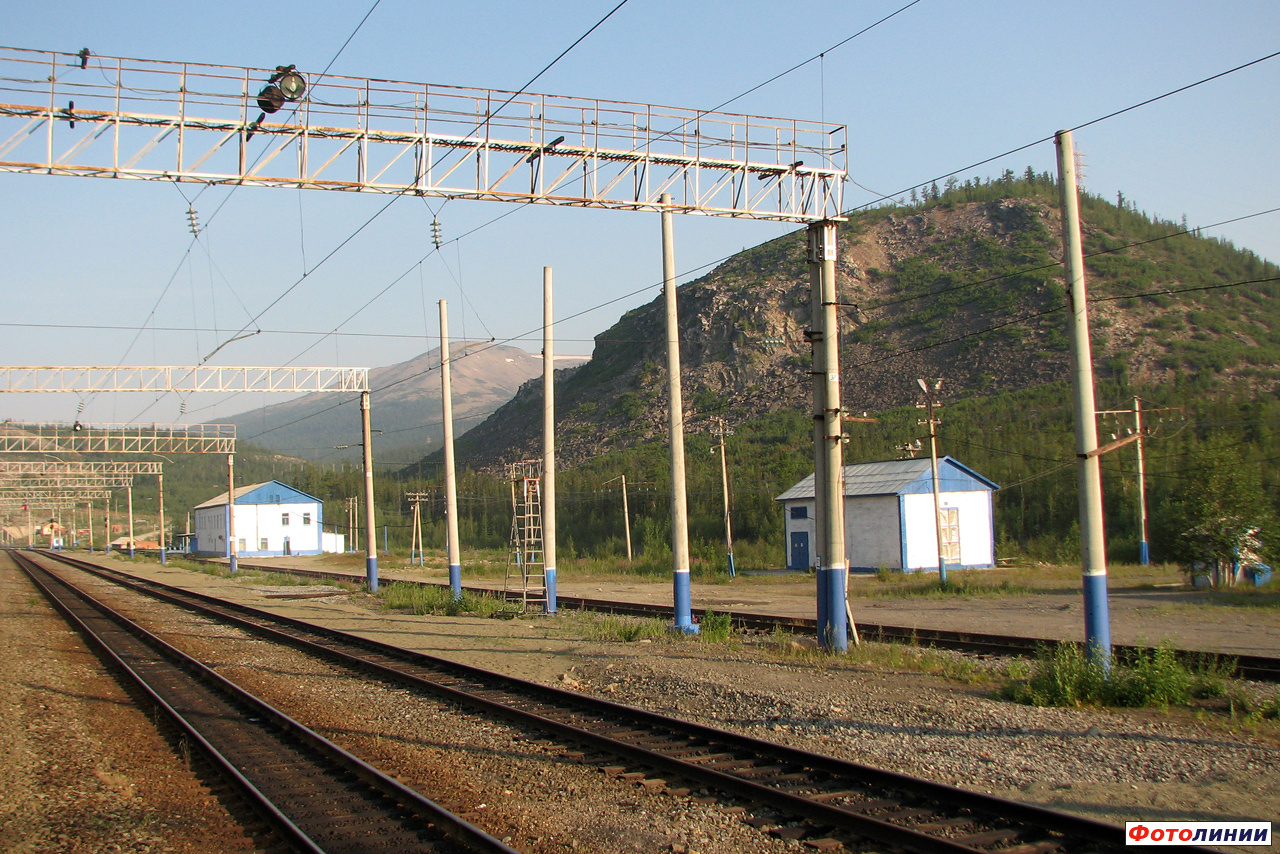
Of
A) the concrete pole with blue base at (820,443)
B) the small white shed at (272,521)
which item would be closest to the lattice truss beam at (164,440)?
the small white shed at (272,521)

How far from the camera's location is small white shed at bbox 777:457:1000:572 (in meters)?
41.1

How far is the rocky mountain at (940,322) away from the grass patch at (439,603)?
51.9 metres

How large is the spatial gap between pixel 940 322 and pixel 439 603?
97418 millimetres

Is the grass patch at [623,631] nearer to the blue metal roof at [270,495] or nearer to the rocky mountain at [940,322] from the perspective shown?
the rocky mountain at [940,322]

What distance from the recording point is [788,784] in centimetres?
808

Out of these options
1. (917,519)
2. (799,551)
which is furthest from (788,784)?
(799,551)

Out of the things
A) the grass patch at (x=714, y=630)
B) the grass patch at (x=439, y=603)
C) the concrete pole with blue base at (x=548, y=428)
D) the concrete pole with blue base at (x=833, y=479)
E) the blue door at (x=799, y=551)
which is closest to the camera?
the concrete pole with blue base at (x=833, y=479)

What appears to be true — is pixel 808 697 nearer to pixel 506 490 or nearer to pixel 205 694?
pixel 205 694

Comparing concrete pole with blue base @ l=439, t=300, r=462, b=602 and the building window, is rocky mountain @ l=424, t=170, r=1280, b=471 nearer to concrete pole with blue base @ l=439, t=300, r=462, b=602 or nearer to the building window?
the building window

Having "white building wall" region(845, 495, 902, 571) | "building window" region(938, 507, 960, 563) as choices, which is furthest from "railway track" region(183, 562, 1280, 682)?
"building window" region(938, 507, 960, 563)

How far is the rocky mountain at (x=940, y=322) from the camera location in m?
93.2

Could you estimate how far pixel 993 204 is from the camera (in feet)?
459

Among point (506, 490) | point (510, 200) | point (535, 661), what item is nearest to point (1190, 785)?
point (535, 661)

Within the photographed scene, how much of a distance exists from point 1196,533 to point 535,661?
24.5 meters
